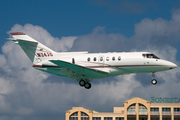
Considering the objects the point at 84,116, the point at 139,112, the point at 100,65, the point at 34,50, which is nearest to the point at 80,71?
the point at 100,65

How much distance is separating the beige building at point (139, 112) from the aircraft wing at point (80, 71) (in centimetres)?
7305

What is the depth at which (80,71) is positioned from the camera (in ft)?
189

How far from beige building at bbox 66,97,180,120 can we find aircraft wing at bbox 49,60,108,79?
73.0 m

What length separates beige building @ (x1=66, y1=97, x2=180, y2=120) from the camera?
422 ft

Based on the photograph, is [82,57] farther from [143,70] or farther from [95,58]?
[143,70]

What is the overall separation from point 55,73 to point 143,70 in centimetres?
1372

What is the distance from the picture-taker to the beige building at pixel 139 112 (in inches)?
5069

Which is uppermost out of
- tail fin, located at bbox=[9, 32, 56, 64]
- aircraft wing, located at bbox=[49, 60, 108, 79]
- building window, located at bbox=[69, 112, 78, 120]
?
tail fin, located at bbox=[9, 32, 56, 64]

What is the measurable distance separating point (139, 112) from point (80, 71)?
7662cm

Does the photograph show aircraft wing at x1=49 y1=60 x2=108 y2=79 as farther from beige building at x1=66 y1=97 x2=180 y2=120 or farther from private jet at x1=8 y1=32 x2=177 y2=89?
beige building at x1=66 y1=97 x2=180 y2=120

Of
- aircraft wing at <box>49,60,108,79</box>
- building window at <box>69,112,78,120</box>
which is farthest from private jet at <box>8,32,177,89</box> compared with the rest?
building window at <box>69,112,78,120</box>

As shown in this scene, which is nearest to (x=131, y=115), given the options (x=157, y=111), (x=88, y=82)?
(x=157, y=111)

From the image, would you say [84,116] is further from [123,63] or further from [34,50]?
[123,63]

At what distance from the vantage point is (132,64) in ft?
186
